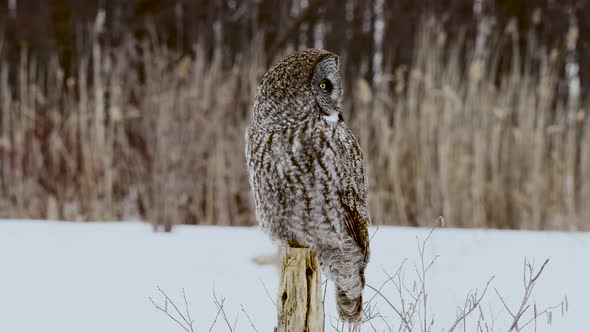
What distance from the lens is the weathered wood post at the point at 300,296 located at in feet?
7.45

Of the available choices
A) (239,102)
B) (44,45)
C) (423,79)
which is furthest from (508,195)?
(44,45)

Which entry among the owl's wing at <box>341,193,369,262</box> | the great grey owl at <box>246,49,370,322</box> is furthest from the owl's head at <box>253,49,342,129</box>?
the owl's wing at <box>341,193,369,262</box>

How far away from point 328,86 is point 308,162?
0.22 meters

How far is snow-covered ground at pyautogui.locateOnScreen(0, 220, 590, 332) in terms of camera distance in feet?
9.49

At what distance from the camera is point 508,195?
4738mm

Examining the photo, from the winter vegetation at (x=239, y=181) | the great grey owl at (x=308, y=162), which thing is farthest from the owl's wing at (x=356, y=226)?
the winter vegetation at (x=239, y=181)

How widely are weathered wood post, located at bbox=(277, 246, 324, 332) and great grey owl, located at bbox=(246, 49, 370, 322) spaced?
0.31 feet

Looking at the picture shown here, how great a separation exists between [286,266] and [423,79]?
2.57 m

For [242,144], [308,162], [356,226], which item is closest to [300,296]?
[356,226]

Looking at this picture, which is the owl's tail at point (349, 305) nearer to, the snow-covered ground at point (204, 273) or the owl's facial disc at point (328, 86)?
the snow-covered ground at point (204, 273)

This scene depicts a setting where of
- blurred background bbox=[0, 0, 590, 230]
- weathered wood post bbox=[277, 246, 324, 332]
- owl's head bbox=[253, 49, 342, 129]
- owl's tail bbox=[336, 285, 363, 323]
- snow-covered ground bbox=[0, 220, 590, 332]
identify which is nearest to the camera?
owl's head bbox=[253, 49, 342, 129]

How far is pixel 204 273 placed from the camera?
342 centimetres

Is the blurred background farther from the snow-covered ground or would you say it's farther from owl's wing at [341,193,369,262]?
owl's wing at [341,193,369,262]

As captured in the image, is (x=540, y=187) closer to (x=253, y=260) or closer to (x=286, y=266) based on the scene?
(x=253, y=260)
